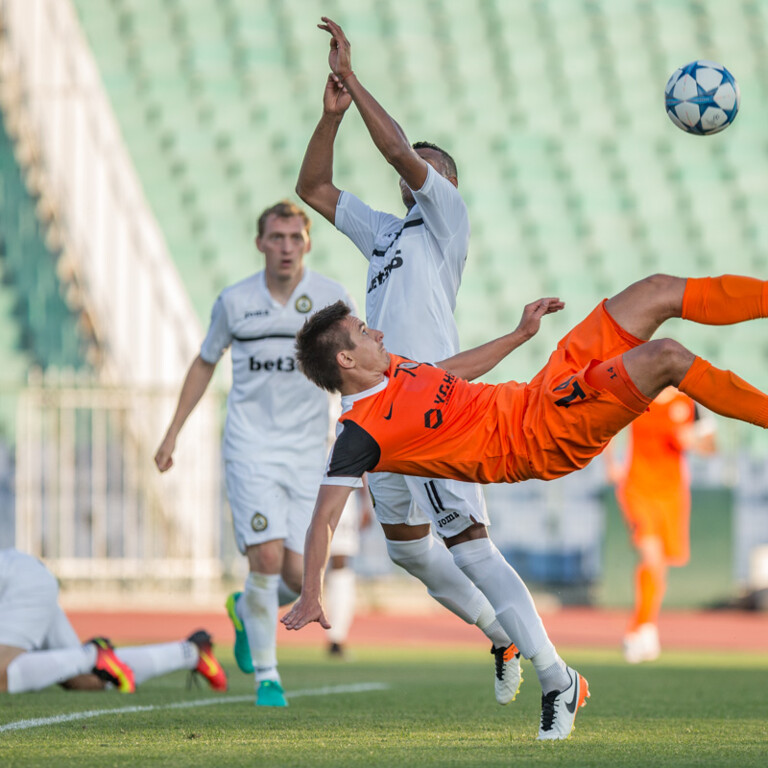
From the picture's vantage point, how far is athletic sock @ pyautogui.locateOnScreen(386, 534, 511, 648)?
17.5 ft

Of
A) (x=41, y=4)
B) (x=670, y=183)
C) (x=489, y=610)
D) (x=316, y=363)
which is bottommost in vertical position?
(x=489, y=610)

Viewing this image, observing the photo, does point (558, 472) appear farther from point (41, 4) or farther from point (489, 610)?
point (41, 4)

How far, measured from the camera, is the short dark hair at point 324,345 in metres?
4.39

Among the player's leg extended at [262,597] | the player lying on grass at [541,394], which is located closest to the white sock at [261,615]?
the player's leg extended at [262,597]

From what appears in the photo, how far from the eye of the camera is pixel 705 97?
5480mm

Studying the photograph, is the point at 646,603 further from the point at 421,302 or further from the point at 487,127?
the point at 487,127

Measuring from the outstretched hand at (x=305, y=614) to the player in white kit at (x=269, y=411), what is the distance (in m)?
2.34

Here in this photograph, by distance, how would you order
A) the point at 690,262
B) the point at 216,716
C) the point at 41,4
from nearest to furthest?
the point at 216,716
the point at 41,4
the point at 690,262

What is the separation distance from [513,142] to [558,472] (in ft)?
44.5

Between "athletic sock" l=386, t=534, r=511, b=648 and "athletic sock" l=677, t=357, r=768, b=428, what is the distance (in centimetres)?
147

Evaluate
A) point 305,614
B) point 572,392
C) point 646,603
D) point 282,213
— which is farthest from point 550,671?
point 646,603

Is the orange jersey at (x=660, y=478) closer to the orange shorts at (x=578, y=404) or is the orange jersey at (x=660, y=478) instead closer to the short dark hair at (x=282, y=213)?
the short dark hair at (x=282, y=213)

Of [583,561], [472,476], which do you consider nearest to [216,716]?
[472,476]

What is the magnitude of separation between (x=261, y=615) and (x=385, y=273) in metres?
1.79
